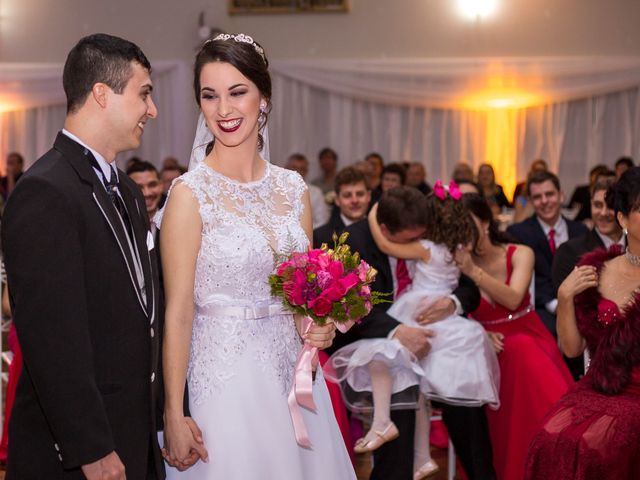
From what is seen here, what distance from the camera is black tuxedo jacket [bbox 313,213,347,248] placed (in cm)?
464

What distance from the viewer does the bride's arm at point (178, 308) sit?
7.35 feet

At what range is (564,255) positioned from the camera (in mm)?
4336

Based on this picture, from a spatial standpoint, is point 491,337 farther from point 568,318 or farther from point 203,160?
point 203,160

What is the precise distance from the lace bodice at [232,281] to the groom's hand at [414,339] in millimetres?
1457

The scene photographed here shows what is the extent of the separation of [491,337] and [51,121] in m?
9.20

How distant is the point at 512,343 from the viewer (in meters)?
4.12

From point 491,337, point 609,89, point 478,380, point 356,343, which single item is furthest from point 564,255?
point 609,89

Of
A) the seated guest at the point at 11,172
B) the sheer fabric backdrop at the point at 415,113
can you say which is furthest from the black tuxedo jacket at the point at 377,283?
the seated guest at the point at 11,172

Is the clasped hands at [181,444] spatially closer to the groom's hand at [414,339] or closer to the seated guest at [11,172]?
the groom's hand at [414,339]

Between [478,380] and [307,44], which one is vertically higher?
[307,44]

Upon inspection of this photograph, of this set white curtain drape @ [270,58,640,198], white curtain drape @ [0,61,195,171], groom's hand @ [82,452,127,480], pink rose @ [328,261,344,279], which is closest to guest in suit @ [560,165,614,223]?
white curtain drape @ [270,58,640,198]

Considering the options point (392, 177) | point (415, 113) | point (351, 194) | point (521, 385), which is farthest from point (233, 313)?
point (415, 113)

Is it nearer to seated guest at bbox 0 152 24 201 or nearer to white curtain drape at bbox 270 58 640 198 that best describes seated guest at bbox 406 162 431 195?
white curtain drape at bbox 270 58 640 198

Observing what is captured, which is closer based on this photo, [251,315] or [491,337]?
[251,315]
